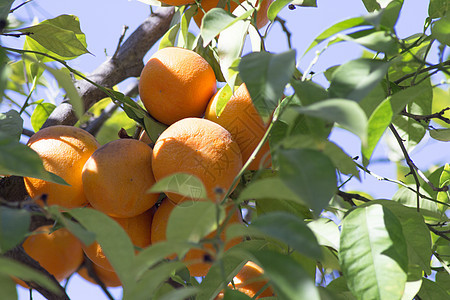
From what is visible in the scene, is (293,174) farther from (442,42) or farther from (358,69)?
(442,42)

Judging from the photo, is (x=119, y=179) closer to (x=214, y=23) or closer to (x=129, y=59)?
(x=214, y=23)

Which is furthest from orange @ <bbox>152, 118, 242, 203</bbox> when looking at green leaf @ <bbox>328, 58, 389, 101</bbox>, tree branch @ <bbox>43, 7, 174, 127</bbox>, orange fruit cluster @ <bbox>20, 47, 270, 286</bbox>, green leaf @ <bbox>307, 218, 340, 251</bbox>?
tree branch @ <bbox>43, 7, 174, 127</bbox>

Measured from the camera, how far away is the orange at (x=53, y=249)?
0.86 m

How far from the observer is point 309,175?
38cm

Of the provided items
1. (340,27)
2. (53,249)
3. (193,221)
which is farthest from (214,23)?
(53,249)

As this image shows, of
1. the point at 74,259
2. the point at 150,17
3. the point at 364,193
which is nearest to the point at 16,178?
the point at 74,259

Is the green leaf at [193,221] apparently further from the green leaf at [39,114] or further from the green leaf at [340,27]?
the green leaf at [39,114]

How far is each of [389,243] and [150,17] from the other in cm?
85

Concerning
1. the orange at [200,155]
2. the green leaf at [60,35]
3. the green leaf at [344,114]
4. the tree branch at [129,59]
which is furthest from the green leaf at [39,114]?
the green leaf at [344,114]

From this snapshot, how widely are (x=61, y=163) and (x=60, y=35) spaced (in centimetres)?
23

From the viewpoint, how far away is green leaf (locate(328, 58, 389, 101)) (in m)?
0.43

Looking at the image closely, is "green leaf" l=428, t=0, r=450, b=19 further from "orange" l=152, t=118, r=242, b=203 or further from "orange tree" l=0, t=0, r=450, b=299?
"orange" l=152, t=118, r=242, b=203

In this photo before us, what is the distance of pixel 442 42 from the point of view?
0.63 metres

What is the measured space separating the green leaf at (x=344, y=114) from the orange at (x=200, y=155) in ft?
0.90
